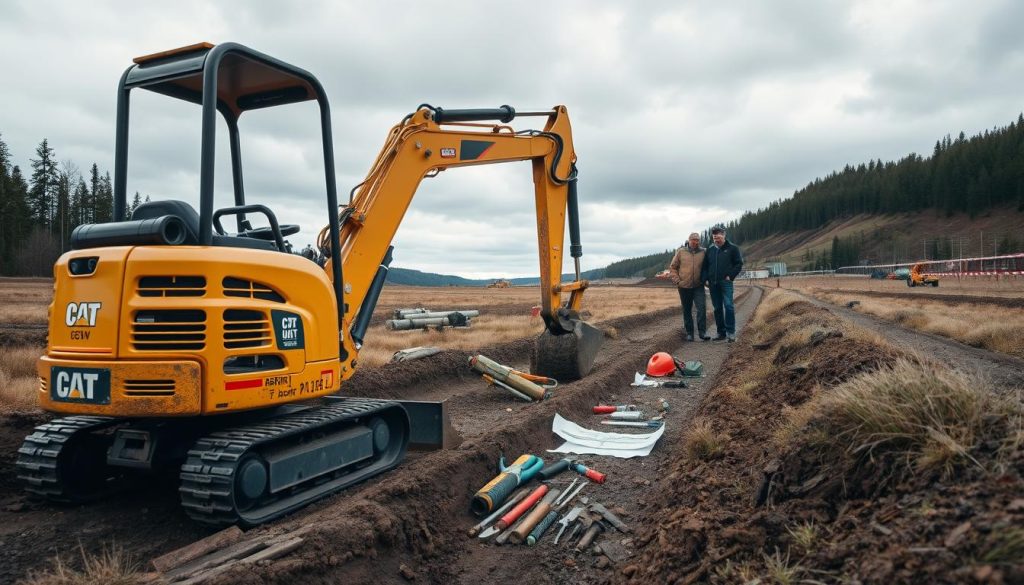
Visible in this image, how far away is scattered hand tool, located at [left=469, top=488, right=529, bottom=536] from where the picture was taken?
5.10 meters

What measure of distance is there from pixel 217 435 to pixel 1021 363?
1037 centimetres

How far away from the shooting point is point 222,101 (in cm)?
649

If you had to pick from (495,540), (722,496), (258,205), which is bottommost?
(495,540)

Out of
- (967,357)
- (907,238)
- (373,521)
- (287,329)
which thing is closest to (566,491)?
(373,521)

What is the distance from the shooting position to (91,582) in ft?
10.7

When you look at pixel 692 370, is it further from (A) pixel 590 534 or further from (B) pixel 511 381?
(A) pixel 590 534

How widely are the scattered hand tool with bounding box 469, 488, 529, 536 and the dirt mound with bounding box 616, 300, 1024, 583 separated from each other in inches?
44.6

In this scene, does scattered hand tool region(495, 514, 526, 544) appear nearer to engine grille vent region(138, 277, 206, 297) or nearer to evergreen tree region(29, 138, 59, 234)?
engine grille vent region(138, 277, 206, 297)

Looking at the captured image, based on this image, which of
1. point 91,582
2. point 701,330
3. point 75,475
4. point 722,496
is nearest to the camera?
point 91,582

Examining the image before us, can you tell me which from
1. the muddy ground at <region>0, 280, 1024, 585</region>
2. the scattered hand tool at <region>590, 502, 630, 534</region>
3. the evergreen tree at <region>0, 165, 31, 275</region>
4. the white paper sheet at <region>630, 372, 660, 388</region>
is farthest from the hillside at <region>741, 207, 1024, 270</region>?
the evergreen tree at <region>0, 165, 31, 275</region>

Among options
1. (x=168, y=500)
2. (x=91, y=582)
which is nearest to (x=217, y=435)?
(x=168, y=500)

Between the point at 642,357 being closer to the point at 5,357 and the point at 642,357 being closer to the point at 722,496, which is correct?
the point at 722,496

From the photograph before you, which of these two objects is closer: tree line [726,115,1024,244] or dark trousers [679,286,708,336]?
dark trousers [679,286,708,336]

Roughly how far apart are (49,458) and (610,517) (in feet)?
14.3
